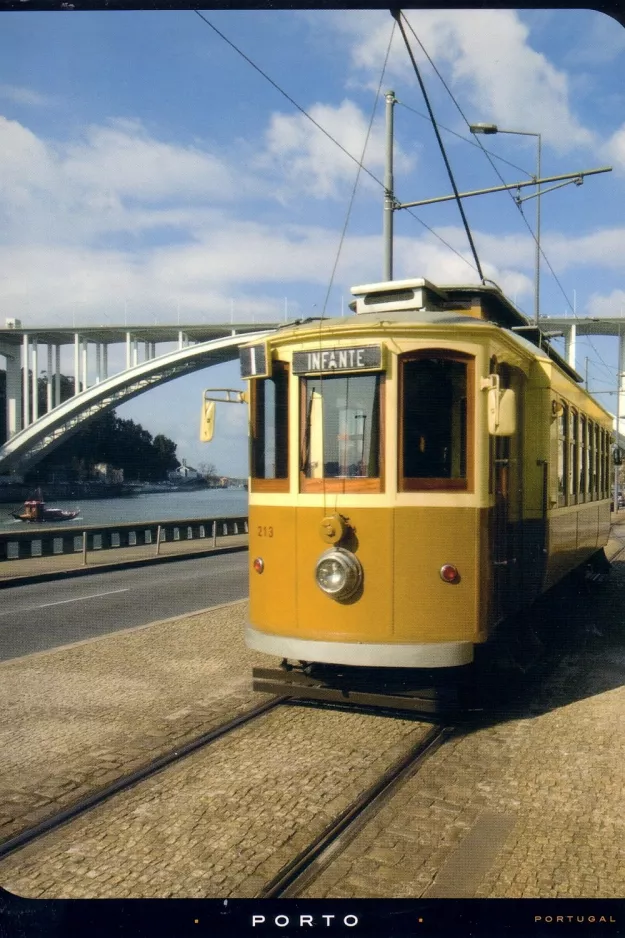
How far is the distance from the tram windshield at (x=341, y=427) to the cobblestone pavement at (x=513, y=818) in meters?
1.97

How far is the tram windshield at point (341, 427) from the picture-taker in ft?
19.3

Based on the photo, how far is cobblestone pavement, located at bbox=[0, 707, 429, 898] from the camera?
3.57 metres

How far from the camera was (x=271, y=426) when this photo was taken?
6.34m

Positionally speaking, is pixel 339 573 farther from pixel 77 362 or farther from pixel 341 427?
pixel 77 362

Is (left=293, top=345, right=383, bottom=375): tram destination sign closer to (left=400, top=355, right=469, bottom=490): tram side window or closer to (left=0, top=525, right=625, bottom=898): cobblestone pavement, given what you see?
(left=400, top=355, right=469, bottom=490): tram side window

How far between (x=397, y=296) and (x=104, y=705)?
3972mm

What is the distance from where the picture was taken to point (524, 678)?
7.46 metres

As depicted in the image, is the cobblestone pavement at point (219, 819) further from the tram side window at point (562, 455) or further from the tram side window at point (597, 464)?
the tram side window at point (597, 464)

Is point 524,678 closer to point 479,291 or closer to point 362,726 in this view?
point 362,726

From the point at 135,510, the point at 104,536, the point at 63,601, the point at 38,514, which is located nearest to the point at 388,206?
the point at 63,601

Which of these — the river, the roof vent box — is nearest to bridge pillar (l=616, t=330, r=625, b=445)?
the roof vent box

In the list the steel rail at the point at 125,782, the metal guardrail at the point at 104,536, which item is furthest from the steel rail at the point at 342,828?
the metal guardrail at the point at 104,536

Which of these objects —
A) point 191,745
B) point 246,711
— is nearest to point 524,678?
point 246,711
